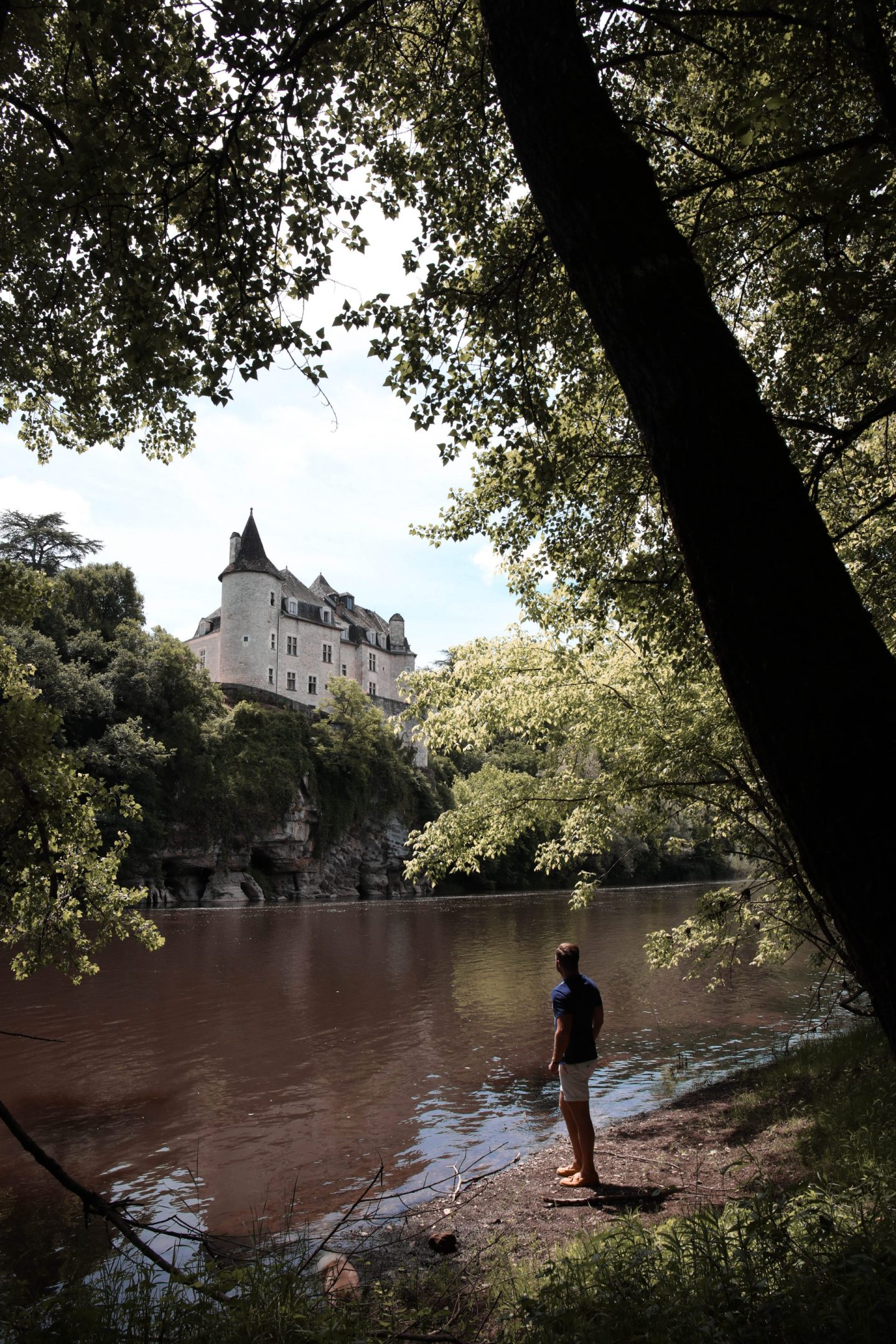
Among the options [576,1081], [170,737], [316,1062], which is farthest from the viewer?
[170,737]

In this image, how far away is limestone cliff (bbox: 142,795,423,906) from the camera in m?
51.2

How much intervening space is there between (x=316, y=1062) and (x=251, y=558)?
64681 millimetres

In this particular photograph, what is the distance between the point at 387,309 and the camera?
6512 millimetres

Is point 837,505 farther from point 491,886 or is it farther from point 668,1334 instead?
point 491,886

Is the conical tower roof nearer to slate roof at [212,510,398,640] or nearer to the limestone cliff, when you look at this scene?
slate roof at [212,510,398,640]

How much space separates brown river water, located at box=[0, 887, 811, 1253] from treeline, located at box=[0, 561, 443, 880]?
68.5ft

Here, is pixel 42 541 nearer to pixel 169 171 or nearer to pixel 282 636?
pixel 282 636

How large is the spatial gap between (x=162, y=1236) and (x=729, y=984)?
1399cm

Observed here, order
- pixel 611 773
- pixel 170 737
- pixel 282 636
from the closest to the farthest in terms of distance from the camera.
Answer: pixel 611 773, pixel 170 737, pixel 282 636

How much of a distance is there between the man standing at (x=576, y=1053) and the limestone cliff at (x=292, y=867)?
41.9 meters

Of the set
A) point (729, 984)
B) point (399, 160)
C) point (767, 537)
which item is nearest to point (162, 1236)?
point (767, 537)

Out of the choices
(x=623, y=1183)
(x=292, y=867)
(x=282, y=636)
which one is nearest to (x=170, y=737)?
(x=292, y=867)

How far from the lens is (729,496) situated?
254cm

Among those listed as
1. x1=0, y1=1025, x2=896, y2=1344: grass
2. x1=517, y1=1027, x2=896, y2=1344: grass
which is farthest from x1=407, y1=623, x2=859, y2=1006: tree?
x1=0, y1=1025, x2=896, y2=1344: grass
